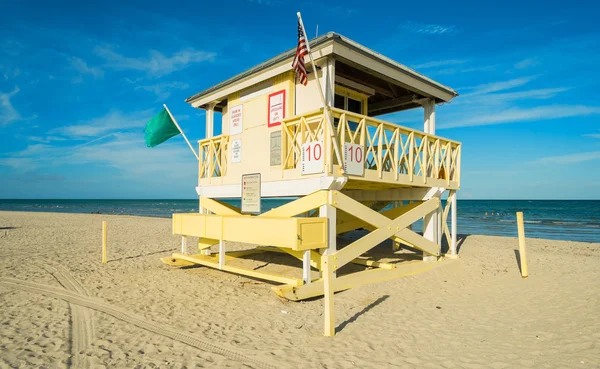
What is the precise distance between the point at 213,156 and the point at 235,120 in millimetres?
1299

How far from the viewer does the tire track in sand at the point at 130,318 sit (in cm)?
490

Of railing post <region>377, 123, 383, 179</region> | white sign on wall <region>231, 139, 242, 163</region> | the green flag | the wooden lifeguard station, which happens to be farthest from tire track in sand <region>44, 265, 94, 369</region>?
railing post <region>377, 123, 383, 179</region>

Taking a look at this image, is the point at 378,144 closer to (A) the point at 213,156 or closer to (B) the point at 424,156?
(B) the point at 424,156

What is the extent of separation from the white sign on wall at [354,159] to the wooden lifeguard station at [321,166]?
2 centimetres

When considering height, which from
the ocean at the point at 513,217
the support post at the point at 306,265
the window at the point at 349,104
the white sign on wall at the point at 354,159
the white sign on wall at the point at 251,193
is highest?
the window at the point at 349,104

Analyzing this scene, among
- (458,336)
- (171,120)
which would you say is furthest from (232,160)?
(458,336)

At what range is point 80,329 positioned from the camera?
5805 mm

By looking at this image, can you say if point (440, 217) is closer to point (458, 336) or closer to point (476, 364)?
point (458, 336)

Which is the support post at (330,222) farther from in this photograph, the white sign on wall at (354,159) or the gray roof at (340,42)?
the gray roof at (340,42)

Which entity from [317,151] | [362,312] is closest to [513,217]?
[362,312]

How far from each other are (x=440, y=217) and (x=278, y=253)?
575 cm

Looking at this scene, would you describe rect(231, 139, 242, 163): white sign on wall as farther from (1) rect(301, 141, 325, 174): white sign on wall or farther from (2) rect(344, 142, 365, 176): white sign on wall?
(2) rect(344, 142, 365, 176): white sign on wall

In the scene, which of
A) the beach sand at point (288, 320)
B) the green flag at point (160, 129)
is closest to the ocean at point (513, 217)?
the beach sand at point (288, 320)

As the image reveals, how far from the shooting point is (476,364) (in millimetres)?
4578
